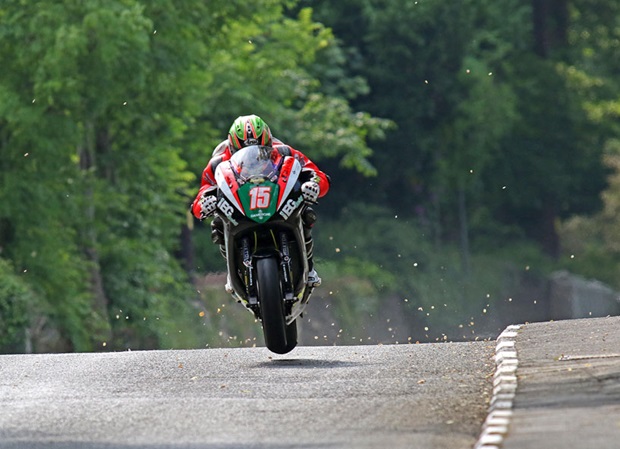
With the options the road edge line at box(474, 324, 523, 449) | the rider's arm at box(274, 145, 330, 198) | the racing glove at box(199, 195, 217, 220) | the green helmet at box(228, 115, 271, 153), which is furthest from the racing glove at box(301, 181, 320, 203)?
the road edge line at box(474, 324, 523, 449)

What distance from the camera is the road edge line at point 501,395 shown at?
1028cm

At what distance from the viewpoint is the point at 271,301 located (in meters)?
15.2

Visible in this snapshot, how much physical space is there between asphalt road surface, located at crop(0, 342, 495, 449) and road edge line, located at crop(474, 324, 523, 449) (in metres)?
0.11

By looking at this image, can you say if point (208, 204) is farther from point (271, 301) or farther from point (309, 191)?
point (271, 301)

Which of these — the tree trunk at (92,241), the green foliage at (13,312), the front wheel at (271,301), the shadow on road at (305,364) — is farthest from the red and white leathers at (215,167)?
the tree trunk at (92,241)

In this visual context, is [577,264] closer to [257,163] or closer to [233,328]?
[233,328]

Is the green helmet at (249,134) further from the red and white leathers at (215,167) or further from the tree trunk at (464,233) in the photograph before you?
the tree trunk at (464,233)

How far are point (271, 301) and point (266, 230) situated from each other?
70 centimetres

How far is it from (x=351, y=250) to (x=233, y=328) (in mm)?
13318

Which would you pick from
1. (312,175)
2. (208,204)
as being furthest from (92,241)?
(208,204)

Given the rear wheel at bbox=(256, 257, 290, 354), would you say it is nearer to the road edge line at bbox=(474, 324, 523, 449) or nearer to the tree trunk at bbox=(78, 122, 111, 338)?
the road edge line at bbox=(474, 324, 523, 449)

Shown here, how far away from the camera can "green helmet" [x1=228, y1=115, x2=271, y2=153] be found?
52.6 feet

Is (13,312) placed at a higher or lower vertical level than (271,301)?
lower

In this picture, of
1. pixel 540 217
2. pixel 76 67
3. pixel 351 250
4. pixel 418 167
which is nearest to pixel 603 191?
pixel 540 217
